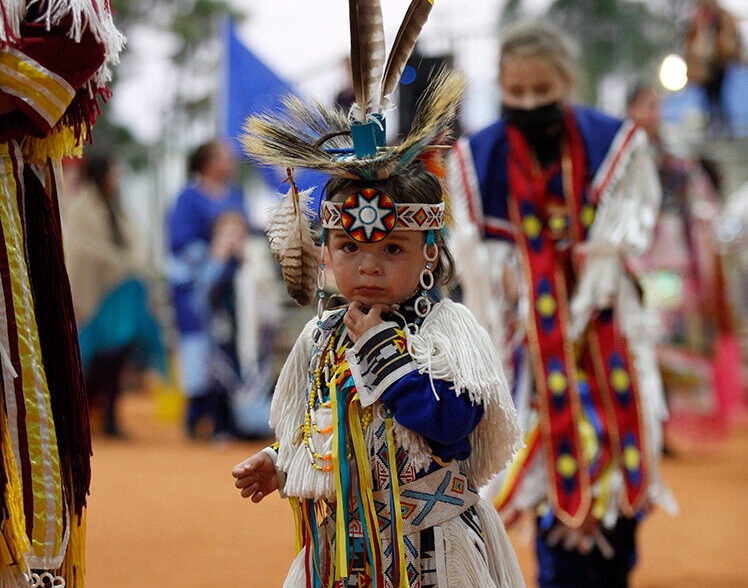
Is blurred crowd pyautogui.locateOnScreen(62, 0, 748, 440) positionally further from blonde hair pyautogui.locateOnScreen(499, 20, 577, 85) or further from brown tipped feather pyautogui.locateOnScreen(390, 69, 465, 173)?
brown tipped feather pyautogui.locateOnScreen(390, 69, 465, 173)

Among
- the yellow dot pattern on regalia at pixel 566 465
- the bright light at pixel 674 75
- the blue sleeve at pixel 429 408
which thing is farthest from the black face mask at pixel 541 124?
the blue sleeve at pixel 429 408

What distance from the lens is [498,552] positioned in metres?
2.28

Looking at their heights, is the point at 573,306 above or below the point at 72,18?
below

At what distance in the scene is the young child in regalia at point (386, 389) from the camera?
216cm

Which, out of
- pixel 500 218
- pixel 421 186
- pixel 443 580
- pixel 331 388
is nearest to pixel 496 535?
pixel 443 580

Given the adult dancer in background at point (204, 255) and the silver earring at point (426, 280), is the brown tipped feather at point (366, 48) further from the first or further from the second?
the adult dancer in background at point (204, 255)

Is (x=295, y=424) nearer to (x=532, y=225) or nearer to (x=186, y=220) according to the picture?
(x=532, y=225)

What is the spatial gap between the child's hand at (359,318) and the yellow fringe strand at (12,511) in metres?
0.79

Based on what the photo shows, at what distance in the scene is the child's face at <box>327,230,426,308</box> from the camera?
7.27 feet

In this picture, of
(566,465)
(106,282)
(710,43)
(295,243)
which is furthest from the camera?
(710,43)

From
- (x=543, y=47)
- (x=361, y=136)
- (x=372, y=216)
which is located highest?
(x=543, y=47)

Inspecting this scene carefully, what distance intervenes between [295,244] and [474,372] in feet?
1.53

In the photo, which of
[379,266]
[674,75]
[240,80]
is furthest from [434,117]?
[240,80]

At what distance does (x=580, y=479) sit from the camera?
3.82 meters
